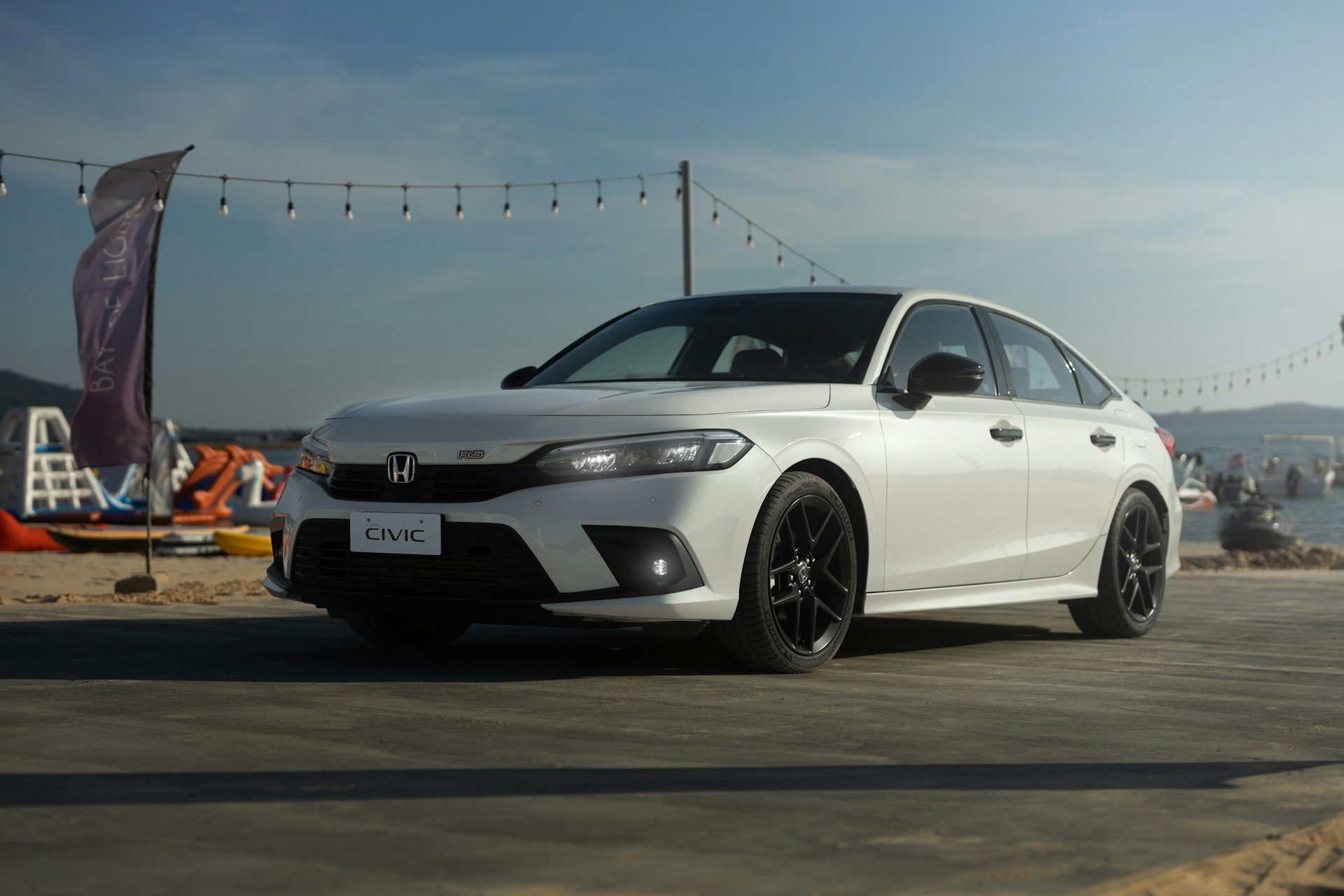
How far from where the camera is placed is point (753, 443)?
5.34 metres

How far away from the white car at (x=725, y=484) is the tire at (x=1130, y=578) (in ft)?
0.90

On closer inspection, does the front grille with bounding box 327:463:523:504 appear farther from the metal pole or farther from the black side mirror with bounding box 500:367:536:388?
the metal pole

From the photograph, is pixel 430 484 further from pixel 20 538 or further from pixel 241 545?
pixel 20 538

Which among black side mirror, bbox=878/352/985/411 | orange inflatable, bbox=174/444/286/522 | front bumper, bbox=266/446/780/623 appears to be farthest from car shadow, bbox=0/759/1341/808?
orange inflatable, bbox=174/444/286/522

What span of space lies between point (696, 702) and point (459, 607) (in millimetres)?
969

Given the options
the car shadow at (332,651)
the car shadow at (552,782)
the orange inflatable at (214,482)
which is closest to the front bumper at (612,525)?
the car shadow at (332,651)

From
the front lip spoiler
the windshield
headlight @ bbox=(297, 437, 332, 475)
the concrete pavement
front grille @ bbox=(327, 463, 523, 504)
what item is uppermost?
the windshield

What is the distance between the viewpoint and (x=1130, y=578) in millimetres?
7770

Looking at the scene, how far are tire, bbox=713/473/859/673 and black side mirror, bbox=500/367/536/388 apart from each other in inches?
67.5

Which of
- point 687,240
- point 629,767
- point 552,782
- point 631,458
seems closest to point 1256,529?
point 687,240

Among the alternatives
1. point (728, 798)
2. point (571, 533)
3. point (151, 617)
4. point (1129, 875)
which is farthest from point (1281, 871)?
point (151, 617)

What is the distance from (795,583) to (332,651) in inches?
81.2

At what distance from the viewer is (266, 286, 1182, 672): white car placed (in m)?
5.12

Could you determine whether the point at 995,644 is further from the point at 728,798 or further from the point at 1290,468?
the point at 1290,468
